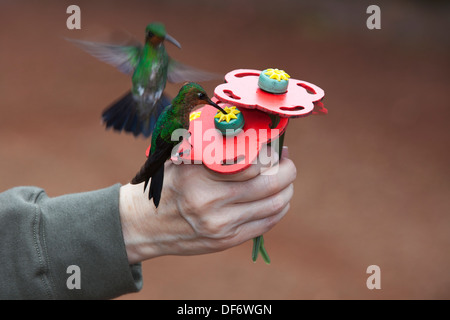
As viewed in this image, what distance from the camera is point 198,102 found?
724 mm

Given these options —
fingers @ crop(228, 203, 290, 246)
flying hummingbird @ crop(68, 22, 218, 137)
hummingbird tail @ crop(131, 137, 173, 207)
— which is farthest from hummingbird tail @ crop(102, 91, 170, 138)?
fingers @ crop(228, 203, 290, 246)

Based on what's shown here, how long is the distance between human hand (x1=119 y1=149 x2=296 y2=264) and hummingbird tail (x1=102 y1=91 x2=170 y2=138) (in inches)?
3.7

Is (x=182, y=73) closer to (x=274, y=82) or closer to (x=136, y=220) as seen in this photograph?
(x=274, y=82)

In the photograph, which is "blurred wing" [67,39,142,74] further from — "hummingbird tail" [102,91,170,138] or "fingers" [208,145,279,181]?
"fingers" [208,145,279,181]

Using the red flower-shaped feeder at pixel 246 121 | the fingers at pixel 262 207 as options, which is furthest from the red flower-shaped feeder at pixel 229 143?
the fingers at pixel 262 207

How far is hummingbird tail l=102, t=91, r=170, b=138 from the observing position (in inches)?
32.7

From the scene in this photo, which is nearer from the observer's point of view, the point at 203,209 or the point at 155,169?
the point at 155,169

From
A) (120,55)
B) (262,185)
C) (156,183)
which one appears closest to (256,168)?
(262,185)

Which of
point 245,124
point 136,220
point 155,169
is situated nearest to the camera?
point 155,169

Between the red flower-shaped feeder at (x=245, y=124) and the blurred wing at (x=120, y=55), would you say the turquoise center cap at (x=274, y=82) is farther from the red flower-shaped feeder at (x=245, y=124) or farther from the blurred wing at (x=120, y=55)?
the blurred wing at (x=120, y=55)

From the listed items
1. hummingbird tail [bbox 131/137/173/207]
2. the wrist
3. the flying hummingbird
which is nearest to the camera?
hummingbird tail [bbox 131/137/173/207]

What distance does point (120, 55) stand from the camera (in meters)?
0.86

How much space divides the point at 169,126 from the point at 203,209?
0.64ft

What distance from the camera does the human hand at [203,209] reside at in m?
0.86
